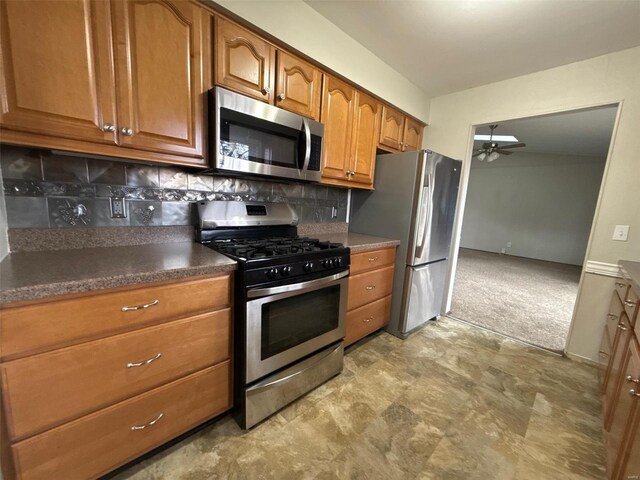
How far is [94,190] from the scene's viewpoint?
132 centimetres

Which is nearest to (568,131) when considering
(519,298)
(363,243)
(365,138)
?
(519,298)

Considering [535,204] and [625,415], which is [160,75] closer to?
[625,415]

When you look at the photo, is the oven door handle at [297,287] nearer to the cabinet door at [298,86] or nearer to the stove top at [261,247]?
the stove top at [261,247]

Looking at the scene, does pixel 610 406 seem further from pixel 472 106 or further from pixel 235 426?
pixel 472 106

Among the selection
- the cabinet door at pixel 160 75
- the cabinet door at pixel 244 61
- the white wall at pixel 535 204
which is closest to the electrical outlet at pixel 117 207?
the cabinet door at pixel 160 75

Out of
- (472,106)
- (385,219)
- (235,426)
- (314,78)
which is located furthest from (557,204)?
(235,426)

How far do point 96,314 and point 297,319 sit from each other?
0.92 meters

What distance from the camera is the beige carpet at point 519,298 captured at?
8.95 ft

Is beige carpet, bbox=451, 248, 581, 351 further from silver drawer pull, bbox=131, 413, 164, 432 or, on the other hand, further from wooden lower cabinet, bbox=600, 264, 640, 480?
silver drawer pull, bbox=131, 413, 164, 432

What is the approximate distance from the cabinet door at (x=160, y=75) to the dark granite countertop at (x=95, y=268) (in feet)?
1.75

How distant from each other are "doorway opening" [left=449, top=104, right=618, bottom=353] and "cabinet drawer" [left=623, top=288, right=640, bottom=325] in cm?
121

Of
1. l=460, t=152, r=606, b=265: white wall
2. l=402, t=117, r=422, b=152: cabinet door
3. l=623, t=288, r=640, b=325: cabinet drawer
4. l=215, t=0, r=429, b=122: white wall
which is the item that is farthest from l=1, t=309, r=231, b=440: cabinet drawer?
l=460, t=152, r=606, b=265: white wall

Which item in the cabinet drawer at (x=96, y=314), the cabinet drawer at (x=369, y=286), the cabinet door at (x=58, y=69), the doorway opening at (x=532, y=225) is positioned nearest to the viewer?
the cabinet drawer at (x=96, y=314)

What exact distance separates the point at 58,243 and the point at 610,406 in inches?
117
